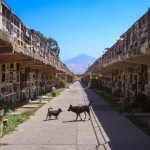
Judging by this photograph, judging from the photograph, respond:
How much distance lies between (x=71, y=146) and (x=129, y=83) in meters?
17.1

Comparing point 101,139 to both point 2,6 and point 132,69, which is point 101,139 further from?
point 132,69

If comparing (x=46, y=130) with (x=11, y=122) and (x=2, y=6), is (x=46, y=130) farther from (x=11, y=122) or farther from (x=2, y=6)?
(x=2, y=6)

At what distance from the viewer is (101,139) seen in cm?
985

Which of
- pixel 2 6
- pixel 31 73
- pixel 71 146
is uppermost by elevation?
pixel 2 6

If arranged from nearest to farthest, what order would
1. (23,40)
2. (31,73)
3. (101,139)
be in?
1. (101,139)
2. (23,40)
3. (31,73)

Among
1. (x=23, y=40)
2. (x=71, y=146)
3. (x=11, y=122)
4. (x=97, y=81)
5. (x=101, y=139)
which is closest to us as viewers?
(x=71, y=146)

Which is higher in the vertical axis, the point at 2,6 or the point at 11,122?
the point at 2,6

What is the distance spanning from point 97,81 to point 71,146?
48.2 m

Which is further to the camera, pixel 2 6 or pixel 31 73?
pixel 31 73

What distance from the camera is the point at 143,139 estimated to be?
9891mm

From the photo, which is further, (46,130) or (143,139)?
(46,130)

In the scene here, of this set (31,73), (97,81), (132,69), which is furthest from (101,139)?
(97,81)

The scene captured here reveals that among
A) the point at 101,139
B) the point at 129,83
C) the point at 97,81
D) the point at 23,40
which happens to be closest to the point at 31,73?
the point at 129,83

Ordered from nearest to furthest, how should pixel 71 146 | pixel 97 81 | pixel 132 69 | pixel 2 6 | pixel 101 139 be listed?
pixel 71 146 < pixel 101 139 < pixel 2 6 < pixel 132 69 < pixel 97 81
